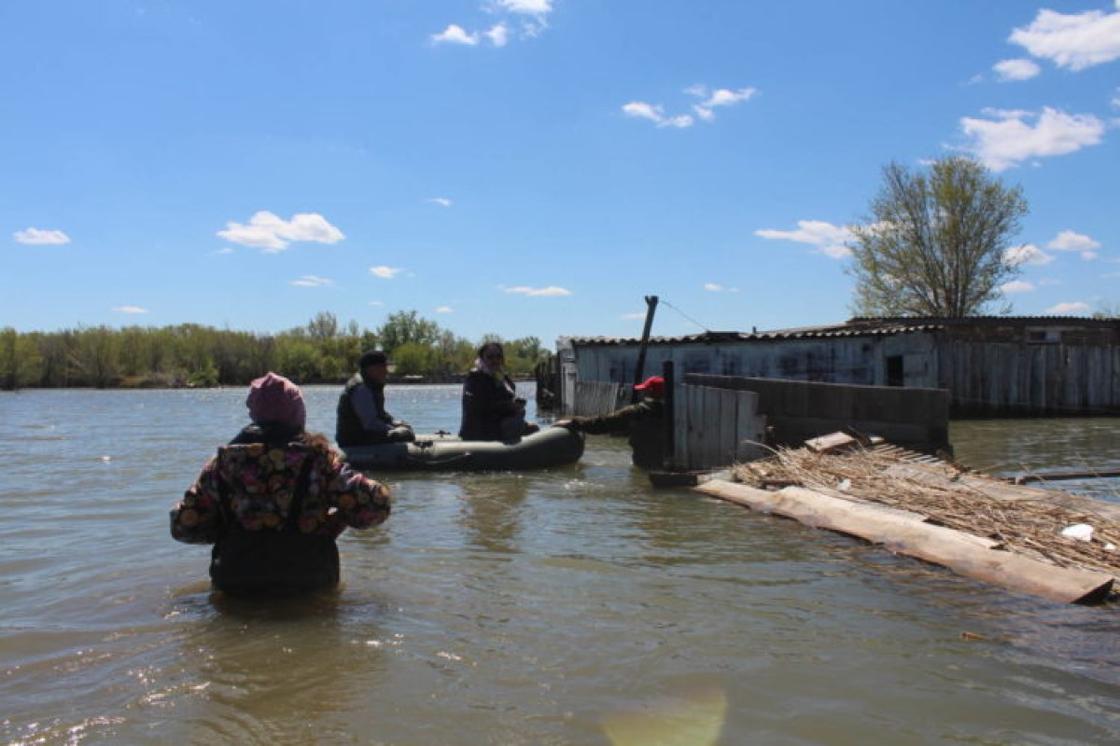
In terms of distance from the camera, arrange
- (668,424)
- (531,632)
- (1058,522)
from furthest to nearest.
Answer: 1. (668,424)
2. (1058,522)
3. (531,632)

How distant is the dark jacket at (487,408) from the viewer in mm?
13250

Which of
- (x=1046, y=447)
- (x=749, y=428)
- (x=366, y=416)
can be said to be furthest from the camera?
(x=1046, y=447)

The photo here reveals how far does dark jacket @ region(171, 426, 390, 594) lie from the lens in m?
4.81

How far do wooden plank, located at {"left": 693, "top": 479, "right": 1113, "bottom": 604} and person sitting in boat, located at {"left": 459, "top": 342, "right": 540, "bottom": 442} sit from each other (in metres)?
4.74

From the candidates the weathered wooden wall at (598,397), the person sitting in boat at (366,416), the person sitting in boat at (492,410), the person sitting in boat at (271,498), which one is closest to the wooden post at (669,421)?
→ the person sitting in boat at (492,410)

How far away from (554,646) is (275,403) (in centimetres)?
204

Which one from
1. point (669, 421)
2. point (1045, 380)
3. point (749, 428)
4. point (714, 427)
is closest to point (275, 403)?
point (749, 428)

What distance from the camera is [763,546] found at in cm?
732

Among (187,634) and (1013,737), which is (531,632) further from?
(1013,737)

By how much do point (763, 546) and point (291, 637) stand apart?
4090 millimetres

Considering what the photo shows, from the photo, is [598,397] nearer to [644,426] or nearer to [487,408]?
[487,408]

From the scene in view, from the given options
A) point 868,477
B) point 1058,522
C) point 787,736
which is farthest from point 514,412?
point 787,736

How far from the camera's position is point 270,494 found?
15.9 ft

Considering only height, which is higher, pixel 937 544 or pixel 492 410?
pixel 492 410
